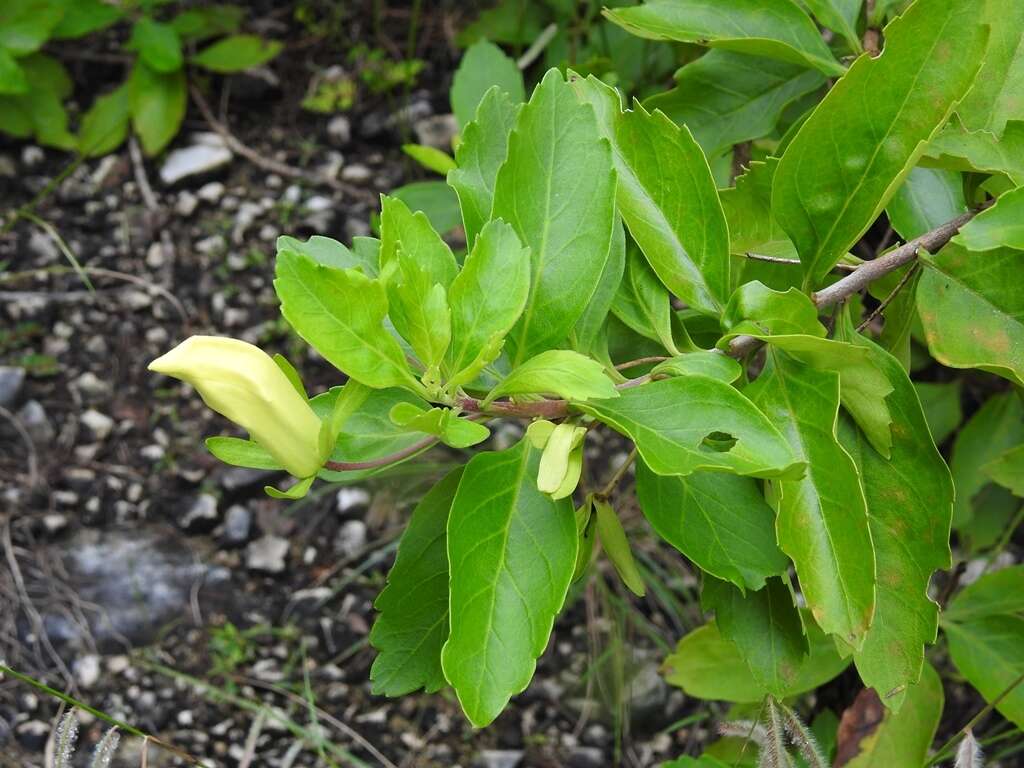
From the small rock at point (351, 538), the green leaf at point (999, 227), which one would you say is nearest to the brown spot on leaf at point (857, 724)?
the green leaf at point (999, 227)

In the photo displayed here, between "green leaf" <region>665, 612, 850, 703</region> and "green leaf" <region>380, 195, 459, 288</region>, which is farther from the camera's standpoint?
"green leaf" <region>665, 612, 850, 703</region>

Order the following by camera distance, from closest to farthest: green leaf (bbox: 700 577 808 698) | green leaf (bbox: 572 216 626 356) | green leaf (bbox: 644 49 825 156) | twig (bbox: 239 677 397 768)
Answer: green leaf (bbox: 572 216 626 356) < green leaf (bbox: 700 577 808 698) < green leaf (bbox: 644 49 825 156) < twig (bbox: 239 677 397 768)

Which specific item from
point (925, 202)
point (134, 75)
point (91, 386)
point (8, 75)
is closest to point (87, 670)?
point (91, 386)

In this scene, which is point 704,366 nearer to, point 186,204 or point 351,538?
point 351,538

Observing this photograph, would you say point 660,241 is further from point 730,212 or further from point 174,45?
point 174,45

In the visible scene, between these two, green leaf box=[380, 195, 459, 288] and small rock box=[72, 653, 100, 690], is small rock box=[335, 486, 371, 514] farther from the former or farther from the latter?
green leaf box=[380, 195, 459, 288]

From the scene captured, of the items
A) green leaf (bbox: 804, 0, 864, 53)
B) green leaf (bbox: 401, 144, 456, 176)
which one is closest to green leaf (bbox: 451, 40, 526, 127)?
green leaf (bbox: 401, 144, 456, 176)
